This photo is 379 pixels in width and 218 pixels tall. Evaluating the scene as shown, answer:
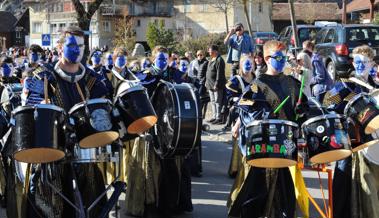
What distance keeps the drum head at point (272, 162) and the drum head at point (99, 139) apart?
1224mm

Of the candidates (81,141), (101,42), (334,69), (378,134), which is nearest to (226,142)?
(334,69)

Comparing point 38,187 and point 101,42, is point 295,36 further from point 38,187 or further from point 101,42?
point 101,42

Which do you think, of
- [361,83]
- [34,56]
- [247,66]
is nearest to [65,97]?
[361,83]

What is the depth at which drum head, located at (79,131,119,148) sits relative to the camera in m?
4.88

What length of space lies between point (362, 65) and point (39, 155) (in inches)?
135

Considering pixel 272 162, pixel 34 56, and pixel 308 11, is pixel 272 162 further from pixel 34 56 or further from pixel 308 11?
pixel 308 11

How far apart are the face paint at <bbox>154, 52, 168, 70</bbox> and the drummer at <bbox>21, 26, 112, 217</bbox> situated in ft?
5.70

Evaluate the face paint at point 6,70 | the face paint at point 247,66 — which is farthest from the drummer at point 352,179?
the face paint at point 6,70

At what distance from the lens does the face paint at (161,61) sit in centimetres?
717

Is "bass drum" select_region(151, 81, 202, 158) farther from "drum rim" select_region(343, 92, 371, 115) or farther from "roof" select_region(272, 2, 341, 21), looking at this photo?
"roof" select_region(272, 2, 341, 21)

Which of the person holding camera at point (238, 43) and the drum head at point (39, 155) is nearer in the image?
the drum head at point (39, 155)

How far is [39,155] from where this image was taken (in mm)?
4879

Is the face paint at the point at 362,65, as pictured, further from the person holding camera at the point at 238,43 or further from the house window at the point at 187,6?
the house window at the point at 187,6

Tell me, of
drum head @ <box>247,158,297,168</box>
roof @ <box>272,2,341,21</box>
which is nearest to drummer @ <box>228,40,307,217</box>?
drum head @ <box>247,158,297,168</box>
